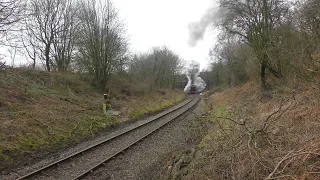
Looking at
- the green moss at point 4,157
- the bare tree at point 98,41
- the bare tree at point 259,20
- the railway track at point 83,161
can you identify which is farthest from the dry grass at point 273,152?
the bare tree at point 98,41

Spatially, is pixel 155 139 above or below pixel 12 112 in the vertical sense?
below

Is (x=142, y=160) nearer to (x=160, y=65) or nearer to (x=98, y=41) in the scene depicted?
(x=98, y=41)

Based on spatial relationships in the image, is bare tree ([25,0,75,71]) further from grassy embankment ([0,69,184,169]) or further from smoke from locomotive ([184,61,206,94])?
smoke from locomotive ([184,61,206,94])

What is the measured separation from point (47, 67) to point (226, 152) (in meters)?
22.0

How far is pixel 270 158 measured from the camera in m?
Result: 3.47

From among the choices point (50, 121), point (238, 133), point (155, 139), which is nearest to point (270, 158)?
point (238, 133)

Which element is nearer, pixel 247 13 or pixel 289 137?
pixel 289 137

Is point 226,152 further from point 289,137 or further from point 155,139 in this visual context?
point 155,139

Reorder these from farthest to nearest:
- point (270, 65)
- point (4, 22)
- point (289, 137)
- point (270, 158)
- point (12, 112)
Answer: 1. point (270, 65)
2. point (12, 112)
3. point (4, 22)
4. point (289, 137)
5. point (270, 158)

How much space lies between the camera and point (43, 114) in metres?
10.6

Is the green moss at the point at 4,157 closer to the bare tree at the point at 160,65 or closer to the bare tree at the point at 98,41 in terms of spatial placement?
the bare tree at the point at 98,41

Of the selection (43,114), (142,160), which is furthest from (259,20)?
(43,114)

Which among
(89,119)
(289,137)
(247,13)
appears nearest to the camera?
(289,137)

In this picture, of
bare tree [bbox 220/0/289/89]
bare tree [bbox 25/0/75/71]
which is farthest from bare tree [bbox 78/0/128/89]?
bare tree [bbox 220/0/289/89]
